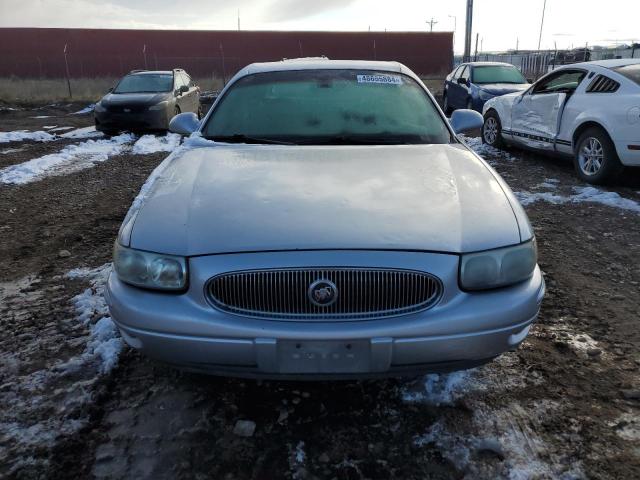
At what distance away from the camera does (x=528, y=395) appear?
2.62 meters

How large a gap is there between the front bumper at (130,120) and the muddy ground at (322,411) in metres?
7.97

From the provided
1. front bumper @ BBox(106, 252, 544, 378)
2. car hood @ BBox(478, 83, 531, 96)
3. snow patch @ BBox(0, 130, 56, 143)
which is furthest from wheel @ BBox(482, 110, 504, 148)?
snow patch @ BBox(0, 130, 56, 143)

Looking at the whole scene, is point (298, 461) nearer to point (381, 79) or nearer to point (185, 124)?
point (381, 79)

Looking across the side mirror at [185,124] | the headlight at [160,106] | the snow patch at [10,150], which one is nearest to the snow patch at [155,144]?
the headlight at [160,106]

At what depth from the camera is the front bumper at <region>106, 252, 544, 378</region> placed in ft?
6.89

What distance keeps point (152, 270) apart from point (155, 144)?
8581 millimetres

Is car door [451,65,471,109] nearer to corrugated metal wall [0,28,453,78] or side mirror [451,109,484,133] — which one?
side mirror [451,109,484,133]

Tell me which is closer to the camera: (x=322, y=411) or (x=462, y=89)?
(x=322, y=411)

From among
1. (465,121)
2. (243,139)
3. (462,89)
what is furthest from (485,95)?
(243,139)

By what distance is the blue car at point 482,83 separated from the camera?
12.3m

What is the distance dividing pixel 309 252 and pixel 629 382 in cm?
185

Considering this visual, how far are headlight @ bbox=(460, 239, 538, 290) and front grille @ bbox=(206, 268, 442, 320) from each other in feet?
0.48

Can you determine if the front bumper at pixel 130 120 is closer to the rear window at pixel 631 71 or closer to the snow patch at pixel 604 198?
the snow patch at pixel 604 198

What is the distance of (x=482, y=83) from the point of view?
12891 millimetres
